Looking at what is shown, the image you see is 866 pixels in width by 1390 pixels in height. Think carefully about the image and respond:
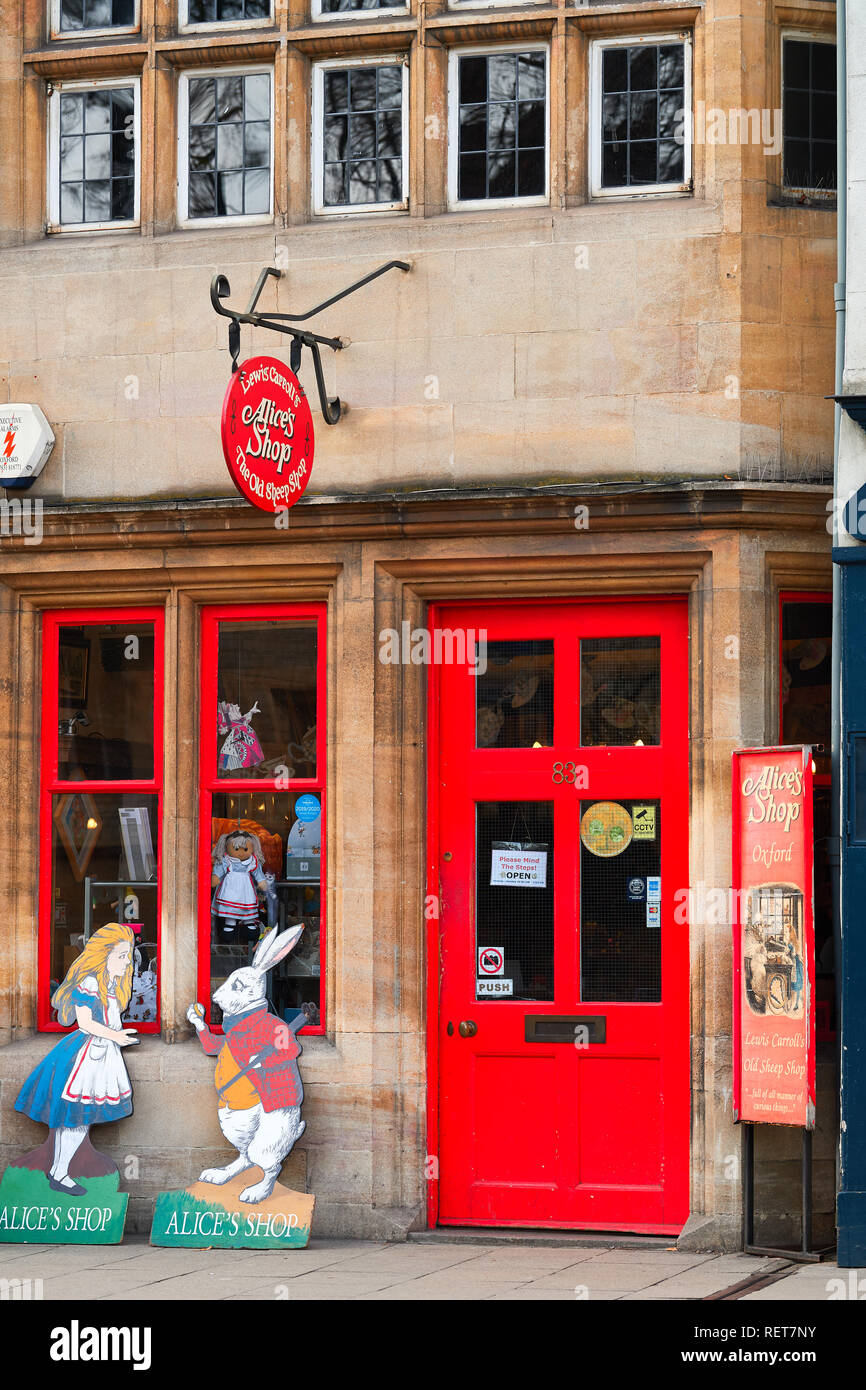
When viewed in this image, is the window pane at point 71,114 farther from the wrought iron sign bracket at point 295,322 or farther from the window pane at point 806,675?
the window pane at point 806,675

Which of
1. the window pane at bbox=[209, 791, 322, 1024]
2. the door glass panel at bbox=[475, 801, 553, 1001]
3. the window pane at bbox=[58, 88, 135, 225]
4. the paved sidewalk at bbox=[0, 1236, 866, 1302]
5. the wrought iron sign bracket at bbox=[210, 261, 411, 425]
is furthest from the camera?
the window pane at bbox=[58, 88, 135, 225]

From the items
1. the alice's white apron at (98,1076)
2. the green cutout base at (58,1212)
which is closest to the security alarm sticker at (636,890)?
the alice's white apron at (98,1076)

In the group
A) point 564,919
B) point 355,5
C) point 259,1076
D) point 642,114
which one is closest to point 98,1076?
point 259,1076

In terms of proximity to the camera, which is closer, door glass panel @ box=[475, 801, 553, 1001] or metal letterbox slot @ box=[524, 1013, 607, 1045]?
metal letterbox slot @ box=[524, 1013, 607, 1045]

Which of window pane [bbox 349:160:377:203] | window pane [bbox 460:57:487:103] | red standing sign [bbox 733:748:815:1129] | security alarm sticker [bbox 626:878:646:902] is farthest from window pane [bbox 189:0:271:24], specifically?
security alarm sticker [bbox 626:878:646:902]

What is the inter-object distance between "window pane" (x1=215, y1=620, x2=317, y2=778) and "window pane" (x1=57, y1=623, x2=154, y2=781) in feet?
1.37

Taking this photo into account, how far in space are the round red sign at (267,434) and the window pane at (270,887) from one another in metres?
1.68

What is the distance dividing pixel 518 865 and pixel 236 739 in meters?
1.60

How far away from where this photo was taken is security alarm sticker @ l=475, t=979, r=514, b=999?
895 centimetres

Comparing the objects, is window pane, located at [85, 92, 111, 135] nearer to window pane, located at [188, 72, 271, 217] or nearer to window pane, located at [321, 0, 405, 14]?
window pane, located at [188, 72, 271, 217]

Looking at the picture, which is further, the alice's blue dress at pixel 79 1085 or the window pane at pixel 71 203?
the window pane at pixel 71 203

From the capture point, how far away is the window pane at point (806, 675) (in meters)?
8.80

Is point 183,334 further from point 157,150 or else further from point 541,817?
point 541,817

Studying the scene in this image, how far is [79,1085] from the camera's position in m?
9.16
